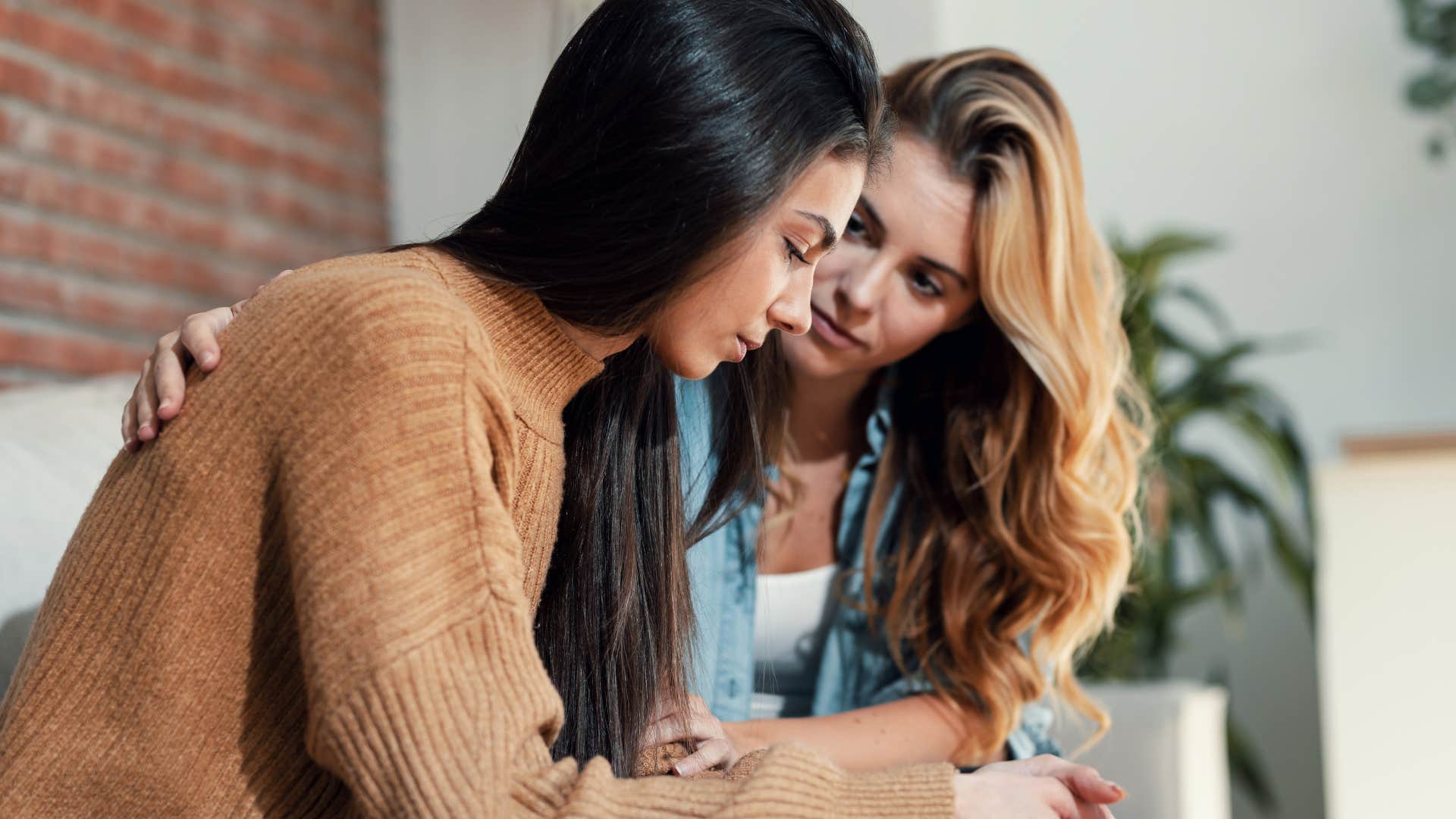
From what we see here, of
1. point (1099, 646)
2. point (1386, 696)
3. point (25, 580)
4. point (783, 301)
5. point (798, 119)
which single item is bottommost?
point (1099, 646)

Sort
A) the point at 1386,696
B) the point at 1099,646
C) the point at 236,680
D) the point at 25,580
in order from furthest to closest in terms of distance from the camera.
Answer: the point at 1099,646 < the point at 1386,696 < the point at 25,580 < the point at 236,680

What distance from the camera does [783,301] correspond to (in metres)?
0.96

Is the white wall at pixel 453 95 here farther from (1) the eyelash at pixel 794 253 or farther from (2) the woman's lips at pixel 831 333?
(1) the eyelash at pixel 794 253

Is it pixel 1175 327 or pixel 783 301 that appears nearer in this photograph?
pixel 783 301

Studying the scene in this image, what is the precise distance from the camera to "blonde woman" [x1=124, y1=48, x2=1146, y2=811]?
4.84 ft

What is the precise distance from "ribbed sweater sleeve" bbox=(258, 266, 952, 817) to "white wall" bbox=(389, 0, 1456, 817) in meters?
1.89

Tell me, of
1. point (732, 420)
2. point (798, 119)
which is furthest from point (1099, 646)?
point (798, 119)

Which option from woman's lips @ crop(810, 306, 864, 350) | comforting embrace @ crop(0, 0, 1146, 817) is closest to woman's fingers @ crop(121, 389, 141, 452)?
comforting embrace @ crop(0, 0, 1146, 817)

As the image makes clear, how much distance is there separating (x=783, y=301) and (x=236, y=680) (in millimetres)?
441

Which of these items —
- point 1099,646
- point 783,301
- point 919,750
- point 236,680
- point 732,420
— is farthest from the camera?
point 1099,646

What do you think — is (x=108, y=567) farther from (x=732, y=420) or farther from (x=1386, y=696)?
(x=1386, y=696)

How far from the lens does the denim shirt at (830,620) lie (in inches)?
53.5

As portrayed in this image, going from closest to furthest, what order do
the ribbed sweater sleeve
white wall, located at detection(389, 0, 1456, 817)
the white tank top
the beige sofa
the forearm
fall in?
the ribbed sweater sleeve → the beige sofa → the forearm → the white tank top → white wall, located at detection(389, 0, 1456, 817)

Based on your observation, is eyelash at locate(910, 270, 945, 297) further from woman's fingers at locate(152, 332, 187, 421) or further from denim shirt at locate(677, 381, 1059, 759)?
woman's fingers at locate(152, 332, 187, 421)
